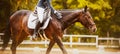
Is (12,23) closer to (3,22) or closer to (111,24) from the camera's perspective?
(3,22)

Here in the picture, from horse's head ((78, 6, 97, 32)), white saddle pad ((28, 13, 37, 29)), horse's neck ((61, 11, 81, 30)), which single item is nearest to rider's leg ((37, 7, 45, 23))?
white saddle pad ((28, 13, 37, 29))

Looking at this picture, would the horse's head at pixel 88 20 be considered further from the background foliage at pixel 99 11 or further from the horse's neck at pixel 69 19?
the background foliage at pixel 99 11

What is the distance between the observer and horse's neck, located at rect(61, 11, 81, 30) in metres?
10.5

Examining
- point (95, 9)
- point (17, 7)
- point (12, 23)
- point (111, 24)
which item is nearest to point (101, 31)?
point (111, 24)

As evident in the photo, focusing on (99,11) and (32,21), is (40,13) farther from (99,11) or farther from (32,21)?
(99,11)

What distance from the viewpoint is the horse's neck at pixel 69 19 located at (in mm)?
10520

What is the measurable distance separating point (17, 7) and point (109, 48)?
6.78 meters

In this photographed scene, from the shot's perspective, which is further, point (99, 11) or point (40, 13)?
point (99, 11)

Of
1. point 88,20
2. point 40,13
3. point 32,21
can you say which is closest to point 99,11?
point 32,21

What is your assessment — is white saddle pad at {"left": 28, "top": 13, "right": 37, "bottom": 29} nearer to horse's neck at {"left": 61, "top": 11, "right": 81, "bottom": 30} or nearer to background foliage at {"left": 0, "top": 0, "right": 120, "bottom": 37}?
horse's neck at {"left": 61, "top": 11, "right": 81, "bottom": 30}

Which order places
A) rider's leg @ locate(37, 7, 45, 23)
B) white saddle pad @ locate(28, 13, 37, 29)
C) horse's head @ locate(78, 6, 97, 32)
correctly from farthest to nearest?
white saddle pad @ locate(28, 13, 37, 29), rider's leg @ locate(37, 7, 45, 23), horse's head @ locate(78, 6, 97, 32)

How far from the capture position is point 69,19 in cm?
1060

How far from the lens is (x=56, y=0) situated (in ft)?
82.4

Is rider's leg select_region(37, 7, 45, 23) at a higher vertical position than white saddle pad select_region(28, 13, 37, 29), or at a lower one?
higher
